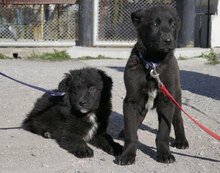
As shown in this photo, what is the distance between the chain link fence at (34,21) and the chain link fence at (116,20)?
649mm

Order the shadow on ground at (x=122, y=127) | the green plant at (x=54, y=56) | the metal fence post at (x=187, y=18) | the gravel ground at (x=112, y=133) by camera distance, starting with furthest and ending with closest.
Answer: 1. the metal fence post at (x=187, y=18)
2. the green plant at (x=54, y=56)
3. the shadow on ground at (x=122, y=127)
4. the gravel ground at (x=112, y=133)

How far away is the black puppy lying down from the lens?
3.70 metres

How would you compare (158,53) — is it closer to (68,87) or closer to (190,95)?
(68,87)

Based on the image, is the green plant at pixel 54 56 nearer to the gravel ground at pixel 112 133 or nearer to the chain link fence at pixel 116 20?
the chain link fence at pixel 116 20

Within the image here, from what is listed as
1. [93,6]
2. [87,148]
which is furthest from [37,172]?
[93,6]

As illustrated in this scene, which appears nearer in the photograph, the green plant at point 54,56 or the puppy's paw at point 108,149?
the puppy's paw at point 108,149

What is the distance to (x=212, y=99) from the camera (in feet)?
18.6

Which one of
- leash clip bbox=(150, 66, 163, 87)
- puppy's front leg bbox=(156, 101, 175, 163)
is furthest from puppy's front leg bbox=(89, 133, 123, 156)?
leash clip bbox=(150, 66, 163, 87)

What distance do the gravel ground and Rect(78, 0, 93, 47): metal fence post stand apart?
6.82ft

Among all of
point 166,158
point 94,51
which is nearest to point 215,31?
point 94,51

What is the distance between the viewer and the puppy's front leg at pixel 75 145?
3.53 metres

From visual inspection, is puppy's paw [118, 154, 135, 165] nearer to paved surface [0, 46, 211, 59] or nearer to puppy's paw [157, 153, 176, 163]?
puppy's paw [157, 153, 176, 163]

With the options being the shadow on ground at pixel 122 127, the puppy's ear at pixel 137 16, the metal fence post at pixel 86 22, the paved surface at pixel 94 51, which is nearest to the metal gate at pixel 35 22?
the paved surface at pixel 94 51

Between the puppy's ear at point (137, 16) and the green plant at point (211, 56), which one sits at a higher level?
the puppy's ear at point (137, 16)
